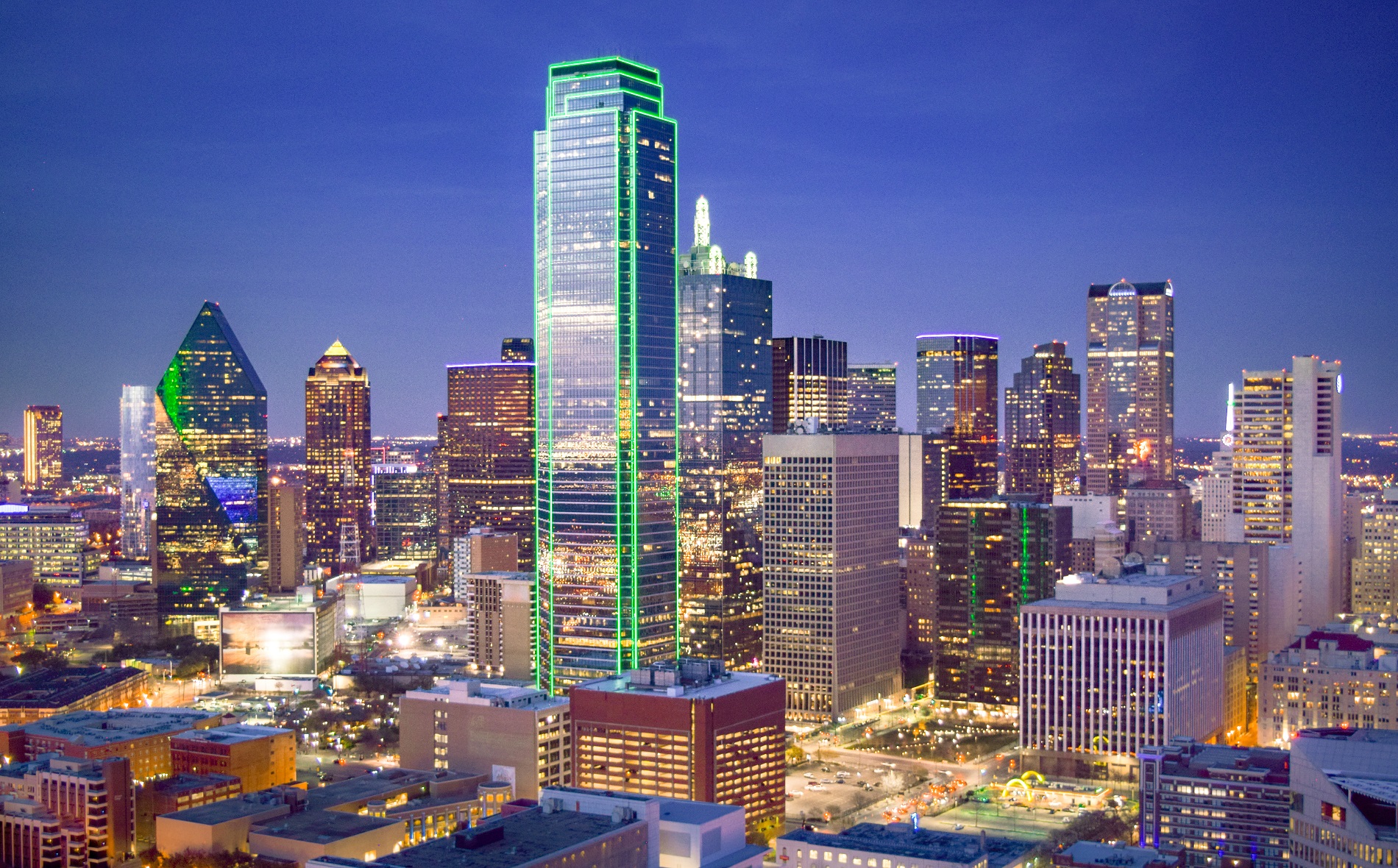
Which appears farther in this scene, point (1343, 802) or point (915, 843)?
point (915, 843)

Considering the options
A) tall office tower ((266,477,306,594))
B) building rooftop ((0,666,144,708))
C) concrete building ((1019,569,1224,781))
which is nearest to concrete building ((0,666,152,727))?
building rooftop ((0,666,144,708))

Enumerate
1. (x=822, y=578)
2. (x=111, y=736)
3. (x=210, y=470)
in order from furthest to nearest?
1. (x=210, y=470)
2. (x=822, y=578)
3. (x=111, y=736)

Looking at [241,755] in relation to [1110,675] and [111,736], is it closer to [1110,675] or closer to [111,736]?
[111,736]

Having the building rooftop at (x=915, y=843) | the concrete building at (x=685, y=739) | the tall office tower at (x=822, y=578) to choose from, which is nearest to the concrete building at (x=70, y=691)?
the concrete building at (x=685, y=739)

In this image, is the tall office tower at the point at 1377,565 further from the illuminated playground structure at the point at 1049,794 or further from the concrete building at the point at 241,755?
the concrete building at the point at 241,755

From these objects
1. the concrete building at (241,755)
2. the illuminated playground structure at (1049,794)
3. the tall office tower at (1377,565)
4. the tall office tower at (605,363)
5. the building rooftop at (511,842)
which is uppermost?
the tall office tower at (605,363)

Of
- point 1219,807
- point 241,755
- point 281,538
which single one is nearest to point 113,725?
point 241,755
